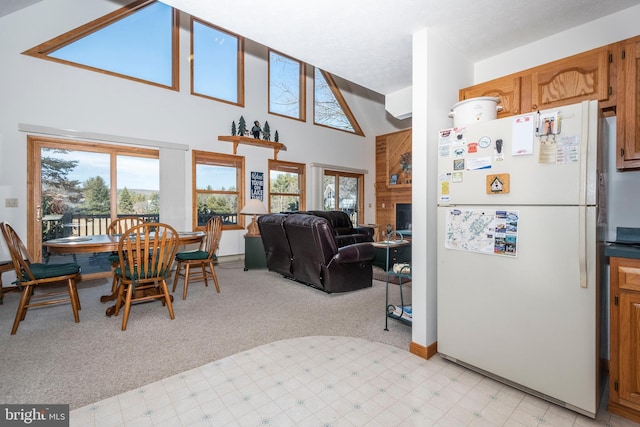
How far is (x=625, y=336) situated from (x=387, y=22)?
7.61ft

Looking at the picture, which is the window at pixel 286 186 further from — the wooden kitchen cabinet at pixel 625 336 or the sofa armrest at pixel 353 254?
the wooden kitchen cabinet at pixel 625 336

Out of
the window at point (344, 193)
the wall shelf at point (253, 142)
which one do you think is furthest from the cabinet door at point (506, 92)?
the window at point (344, 193)

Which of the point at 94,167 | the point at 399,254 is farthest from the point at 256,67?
the point at 399,254

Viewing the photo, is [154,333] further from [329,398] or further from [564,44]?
[564,44]

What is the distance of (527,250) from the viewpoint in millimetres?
1666

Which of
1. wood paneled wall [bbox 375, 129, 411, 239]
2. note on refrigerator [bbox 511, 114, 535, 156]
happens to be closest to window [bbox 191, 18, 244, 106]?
wood paneled wall [bbox 375, 129, 411, 239]

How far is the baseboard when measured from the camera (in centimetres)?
213

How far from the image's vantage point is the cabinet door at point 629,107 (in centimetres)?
168

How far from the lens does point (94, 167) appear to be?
14.6 feet

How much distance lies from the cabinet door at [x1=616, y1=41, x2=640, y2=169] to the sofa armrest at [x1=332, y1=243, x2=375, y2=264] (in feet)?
7.58

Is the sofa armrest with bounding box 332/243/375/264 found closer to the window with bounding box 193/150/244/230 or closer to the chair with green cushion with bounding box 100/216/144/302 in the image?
the chair with green cushion with bounding box 100/216/144/302

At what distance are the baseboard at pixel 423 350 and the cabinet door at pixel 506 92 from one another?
1.79m

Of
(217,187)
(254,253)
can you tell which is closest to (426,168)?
(254,253)

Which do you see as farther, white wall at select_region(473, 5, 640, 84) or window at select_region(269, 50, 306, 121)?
window at select_region(269, 50, 306, 121)
